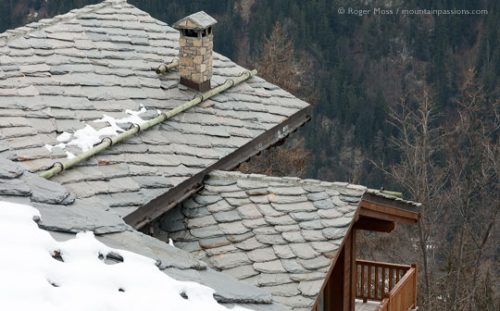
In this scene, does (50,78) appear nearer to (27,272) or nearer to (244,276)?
(244,276)

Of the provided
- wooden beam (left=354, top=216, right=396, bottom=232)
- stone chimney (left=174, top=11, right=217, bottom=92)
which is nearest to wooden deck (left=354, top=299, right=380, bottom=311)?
wooden beam (left=354, top=216, right=396, bottom=232)

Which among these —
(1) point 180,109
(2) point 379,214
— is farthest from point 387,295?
(1) point 180,109

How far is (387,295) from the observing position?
1277 centimetres

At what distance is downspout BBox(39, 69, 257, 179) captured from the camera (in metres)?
10.1

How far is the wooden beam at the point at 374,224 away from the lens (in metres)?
12.6

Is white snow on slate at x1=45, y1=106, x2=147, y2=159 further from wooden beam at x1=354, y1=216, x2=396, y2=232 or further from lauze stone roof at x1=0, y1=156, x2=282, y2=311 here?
lauze stone roof at x1=0, y1=156, x2=282, y2=311

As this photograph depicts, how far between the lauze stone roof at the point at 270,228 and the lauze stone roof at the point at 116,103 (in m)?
0.44

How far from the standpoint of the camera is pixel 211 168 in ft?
38.0

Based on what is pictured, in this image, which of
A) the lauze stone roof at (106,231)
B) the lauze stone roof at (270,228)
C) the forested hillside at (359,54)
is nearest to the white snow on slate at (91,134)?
the lauze stone roof at (270,228)

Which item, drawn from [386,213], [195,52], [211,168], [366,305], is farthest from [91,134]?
[366,305]

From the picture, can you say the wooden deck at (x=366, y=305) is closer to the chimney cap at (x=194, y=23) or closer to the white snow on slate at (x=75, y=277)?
the chimney cap at (x=194, y=23)

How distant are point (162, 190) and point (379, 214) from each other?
2.71 m

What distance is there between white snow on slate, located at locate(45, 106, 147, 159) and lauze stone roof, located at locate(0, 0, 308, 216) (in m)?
0.06

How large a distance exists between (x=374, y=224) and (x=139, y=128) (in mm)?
3216
